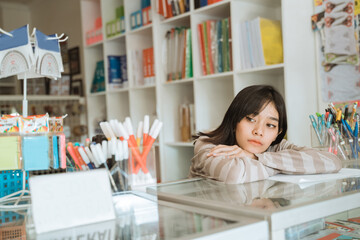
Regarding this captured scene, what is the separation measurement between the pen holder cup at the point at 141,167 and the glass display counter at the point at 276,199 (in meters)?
0.03

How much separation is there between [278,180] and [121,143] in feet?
1.49

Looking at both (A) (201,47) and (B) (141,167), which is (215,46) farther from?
(B) (141,167)

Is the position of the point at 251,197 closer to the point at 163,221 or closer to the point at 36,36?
the point at 163,221

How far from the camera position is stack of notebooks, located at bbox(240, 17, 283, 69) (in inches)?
88.7

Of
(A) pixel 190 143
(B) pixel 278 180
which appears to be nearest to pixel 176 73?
(A) pixel 190 143

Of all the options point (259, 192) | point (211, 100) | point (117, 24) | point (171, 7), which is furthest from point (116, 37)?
point (259, 192)

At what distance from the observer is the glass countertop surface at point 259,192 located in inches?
32.4

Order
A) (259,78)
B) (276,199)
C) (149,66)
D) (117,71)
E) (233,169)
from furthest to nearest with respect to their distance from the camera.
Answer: (117,71) < (149,66) < (259,78) < (233,169) < (276,199)

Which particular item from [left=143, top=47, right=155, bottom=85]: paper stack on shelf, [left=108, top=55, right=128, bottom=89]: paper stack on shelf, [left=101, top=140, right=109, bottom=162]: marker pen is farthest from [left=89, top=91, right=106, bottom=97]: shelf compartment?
[left=101, top=140, right=109, bottom=162]: marker pen

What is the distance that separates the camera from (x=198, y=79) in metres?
2.63

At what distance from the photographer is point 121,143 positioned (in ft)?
3.05

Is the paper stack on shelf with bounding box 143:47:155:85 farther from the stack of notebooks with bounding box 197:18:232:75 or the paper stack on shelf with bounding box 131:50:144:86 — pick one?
the stack of notebooks with bounding box 197:18:232:75

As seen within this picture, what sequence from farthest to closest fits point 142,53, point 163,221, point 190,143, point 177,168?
point 142,53
point 177,168
point 190,143
point 163,221

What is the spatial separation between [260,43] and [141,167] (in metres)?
1.50
